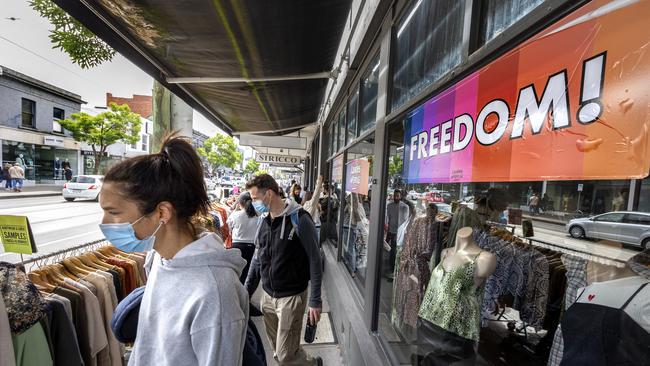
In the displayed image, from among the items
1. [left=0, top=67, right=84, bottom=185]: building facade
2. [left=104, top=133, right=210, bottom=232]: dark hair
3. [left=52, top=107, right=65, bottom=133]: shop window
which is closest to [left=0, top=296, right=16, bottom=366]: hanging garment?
[left=104, top=133, right=210, bottom=232]: dark hair

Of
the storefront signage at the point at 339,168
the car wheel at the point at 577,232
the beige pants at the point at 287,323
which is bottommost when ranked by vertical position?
the beige pants at the point at 287,323

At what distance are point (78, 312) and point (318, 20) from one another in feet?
9.19

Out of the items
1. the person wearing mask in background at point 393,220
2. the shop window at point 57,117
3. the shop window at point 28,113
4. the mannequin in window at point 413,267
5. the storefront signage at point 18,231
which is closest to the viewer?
the storefront signage at point 18,231

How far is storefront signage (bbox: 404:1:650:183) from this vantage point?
730mm

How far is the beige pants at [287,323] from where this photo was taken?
271 cm

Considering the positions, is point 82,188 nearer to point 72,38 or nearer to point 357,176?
point 72,38

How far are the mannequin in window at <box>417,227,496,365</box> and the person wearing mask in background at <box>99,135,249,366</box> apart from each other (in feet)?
3.74

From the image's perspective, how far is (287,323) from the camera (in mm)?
2709

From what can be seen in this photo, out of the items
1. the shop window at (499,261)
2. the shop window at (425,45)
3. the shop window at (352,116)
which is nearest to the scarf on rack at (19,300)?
Answer: the shop window at (499,261)

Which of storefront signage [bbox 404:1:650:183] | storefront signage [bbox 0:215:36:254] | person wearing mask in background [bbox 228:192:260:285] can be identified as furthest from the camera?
person wearing mask in background [bbox 228:192:260:285]

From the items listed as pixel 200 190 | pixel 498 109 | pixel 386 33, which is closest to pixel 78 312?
pixel 200 190

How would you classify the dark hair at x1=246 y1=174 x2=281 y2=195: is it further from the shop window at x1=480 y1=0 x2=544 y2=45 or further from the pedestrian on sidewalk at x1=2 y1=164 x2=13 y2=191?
the pedestrian on sidewalk at x1=2 y1=164 x2=13 y2=191

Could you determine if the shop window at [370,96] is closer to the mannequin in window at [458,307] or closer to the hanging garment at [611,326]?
the mannequin in window at [458,307]

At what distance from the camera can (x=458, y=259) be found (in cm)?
178
